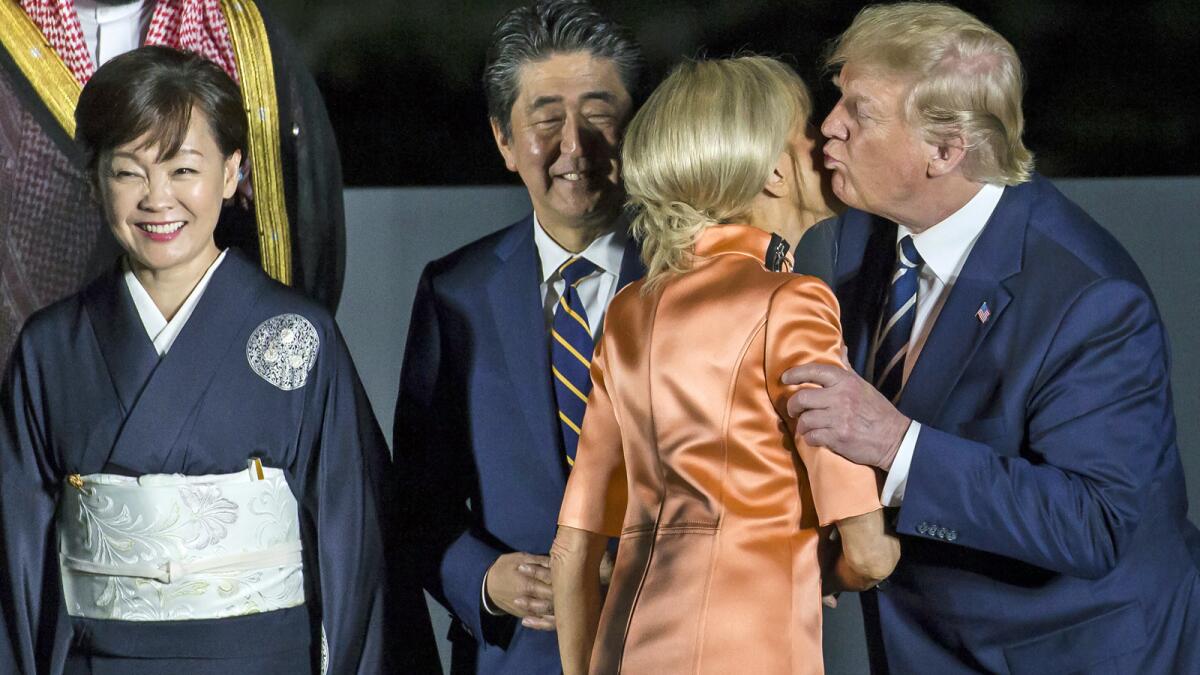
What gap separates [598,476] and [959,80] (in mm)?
696

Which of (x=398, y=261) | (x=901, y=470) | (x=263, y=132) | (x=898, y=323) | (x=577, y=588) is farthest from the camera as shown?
(x=398, y=261)

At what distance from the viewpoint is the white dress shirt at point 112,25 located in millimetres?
2301

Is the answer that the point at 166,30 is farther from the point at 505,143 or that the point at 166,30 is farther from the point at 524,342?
the point at 524,342

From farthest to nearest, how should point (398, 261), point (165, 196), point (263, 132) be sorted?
point (398, 261)
point (263, 132)
point (165, 196)

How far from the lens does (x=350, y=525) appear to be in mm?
2125

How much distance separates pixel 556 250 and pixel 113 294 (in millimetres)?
682

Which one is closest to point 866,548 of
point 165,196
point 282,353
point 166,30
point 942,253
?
point 942,253

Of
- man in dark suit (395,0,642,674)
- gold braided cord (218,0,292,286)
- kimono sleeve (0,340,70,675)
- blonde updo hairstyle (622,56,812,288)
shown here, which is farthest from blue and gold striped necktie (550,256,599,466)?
kimono sleeve (0,340,70,675)

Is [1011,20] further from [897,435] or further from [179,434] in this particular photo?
[179,434]

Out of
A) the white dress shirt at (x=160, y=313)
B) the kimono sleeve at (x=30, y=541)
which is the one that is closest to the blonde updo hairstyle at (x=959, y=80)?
the white dress shirt at (x=160, y=313)

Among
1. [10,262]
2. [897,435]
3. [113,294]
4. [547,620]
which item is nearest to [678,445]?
[897,435]

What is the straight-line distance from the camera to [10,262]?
2.29m

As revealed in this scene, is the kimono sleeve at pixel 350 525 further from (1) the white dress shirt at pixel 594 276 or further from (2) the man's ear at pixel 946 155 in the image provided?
(2) the man's ear at pixel 946 155

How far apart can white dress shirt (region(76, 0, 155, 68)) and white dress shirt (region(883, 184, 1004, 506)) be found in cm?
130
